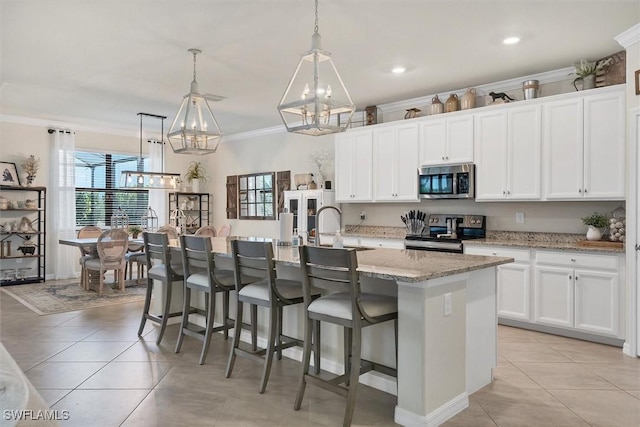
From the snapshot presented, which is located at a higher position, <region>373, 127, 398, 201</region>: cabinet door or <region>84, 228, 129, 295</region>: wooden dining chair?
<region>373, 127, 398, 201</region>: cabinet door

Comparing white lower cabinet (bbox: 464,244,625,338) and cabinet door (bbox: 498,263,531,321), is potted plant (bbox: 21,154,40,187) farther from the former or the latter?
cabinet door (bbox: 498,263,531,321)

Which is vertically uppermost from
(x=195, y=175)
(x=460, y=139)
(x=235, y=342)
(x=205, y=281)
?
(x=460, y=139)

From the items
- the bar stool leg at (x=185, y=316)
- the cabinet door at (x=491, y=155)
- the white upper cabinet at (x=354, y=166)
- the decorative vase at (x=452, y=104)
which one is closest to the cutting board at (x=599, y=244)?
the cabinet door at (x=491, y=155)

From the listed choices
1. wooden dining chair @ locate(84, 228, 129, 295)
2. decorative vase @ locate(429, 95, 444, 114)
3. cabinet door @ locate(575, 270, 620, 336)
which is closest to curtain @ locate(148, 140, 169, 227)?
wooden dining chair @ locate(84, 228, 129, 295)

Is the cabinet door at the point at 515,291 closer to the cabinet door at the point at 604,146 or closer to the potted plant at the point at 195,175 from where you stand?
the cabinet door at the point at 604,146

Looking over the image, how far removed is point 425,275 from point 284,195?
500 cm

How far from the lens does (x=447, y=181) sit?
514cm

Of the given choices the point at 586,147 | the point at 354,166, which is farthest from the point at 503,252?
the point at 354,166

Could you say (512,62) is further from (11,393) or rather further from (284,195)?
(11,393)

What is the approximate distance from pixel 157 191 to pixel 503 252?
6487 millimetres

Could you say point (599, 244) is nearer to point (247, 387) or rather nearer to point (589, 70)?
point (589, 70)

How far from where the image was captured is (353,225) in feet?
21.8

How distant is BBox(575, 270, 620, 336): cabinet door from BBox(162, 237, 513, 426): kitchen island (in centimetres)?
155

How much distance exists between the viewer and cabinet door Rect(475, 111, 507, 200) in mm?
4730
